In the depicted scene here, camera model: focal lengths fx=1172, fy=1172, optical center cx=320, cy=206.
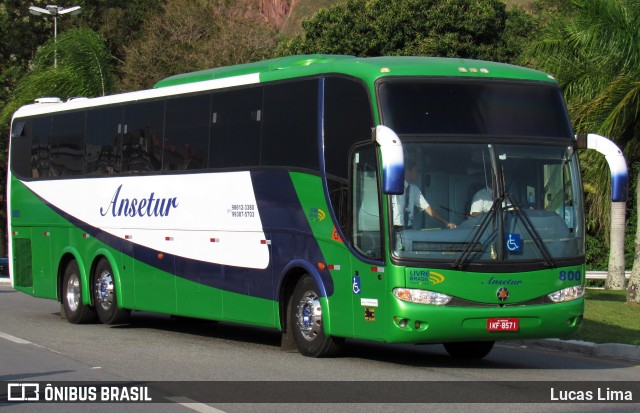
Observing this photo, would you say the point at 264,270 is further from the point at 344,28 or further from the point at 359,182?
the point at 344,28

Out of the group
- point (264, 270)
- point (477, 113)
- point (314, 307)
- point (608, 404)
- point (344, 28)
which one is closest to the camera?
point (608, 404)

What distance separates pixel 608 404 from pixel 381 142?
3.57m

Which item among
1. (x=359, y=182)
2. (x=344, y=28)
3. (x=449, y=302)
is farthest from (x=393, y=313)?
(x=344, y=28)

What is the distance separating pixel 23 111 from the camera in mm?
21969

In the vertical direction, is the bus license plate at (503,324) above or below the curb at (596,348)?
above

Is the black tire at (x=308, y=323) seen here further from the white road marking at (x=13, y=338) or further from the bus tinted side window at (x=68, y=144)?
the bus tinted side window at (x=68, y=144)

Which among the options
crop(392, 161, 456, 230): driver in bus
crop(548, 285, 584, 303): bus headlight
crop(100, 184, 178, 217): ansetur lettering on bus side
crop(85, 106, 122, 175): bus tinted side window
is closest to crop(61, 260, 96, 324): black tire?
crop(100, 184, 178, 217): ansetur lettering on bus side

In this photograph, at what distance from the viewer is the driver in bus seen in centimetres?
1282

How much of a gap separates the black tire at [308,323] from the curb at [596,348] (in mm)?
3471

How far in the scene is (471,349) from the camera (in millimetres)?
14836

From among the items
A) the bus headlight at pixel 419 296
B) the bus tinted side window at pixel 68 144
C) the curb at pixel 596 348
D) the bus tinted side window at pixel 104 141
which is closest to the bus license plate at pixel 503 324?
the bus headlight at pixel 419 296

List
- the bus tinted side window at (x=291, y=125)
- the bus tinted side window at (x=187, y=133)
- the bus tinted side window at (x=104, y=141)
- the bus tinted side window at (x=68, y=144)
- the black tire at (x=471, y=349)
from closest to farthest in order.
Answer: the bus tinted side window at (x=291, y=125) → the black tire at (x=471, y=349) → the bus tinted side window at (x=187, y=133) → the bus tinted side window at (x=104, y=141) → the bus tinted side window at (x=68, y=144)

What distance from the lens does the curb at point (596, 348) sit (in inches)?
586

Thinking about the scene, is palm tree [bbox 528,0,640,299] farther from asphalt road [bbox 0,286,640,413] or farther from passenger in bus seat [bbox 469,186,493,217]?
passenger in bus seat [bbox 469,186,493,217]
